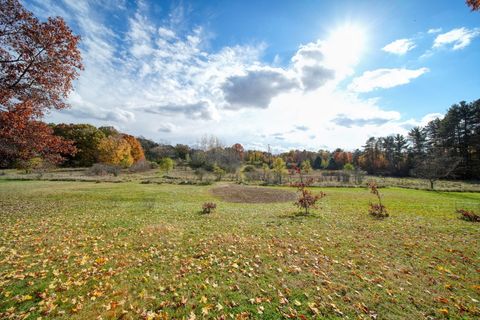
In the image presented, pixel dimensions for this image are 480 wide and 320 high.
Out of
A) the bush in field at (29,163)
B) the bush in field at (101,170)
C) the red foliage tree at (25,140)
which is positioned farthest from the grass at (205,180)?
the red foliage tree at (25,140)

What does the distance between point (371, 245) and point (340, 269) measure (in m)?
2.64

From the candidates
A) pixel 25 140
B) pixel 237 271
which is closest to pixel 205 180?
pixel 25 140

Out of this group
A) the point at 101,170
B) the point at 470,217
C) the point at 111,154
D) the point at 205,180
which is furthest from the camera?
the point at 111,154

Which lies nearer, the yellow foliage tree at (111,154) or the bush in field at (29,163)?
the bush in field at (29,163)

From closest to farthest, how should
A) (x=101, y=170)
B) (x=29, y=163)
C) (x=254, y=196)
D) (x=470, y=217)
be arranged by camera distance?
(x=29, y=163)
(x=470, y=217)
(x=254, y=196)
(x=101, y=170)

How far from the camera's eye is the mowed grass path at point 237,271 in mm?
3867

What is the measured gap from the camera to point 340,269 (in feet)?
17.8

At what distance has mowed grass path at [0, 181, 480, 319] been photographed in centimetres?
387

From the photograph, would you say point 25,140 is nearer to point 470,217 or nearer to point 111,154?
point 470,217

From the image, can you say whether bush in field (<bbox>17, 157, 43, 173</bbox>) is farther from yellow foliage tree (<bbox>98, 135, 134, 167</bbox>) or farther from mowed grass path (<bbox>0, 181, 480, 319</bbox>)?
yellow foliage tree (<bbox>98, 135, 134, 167</bbox>)

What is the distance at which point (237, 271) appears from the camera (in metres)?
5.20

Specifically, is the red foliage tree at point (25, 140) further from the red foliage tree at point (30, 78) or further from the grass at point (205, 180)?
the grass at point (205, 180)

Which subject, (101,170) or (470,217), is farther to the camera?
(101,170)

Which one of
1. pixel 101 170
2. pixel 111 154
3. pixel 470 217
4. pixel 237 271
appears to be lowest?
pixel 237 271
